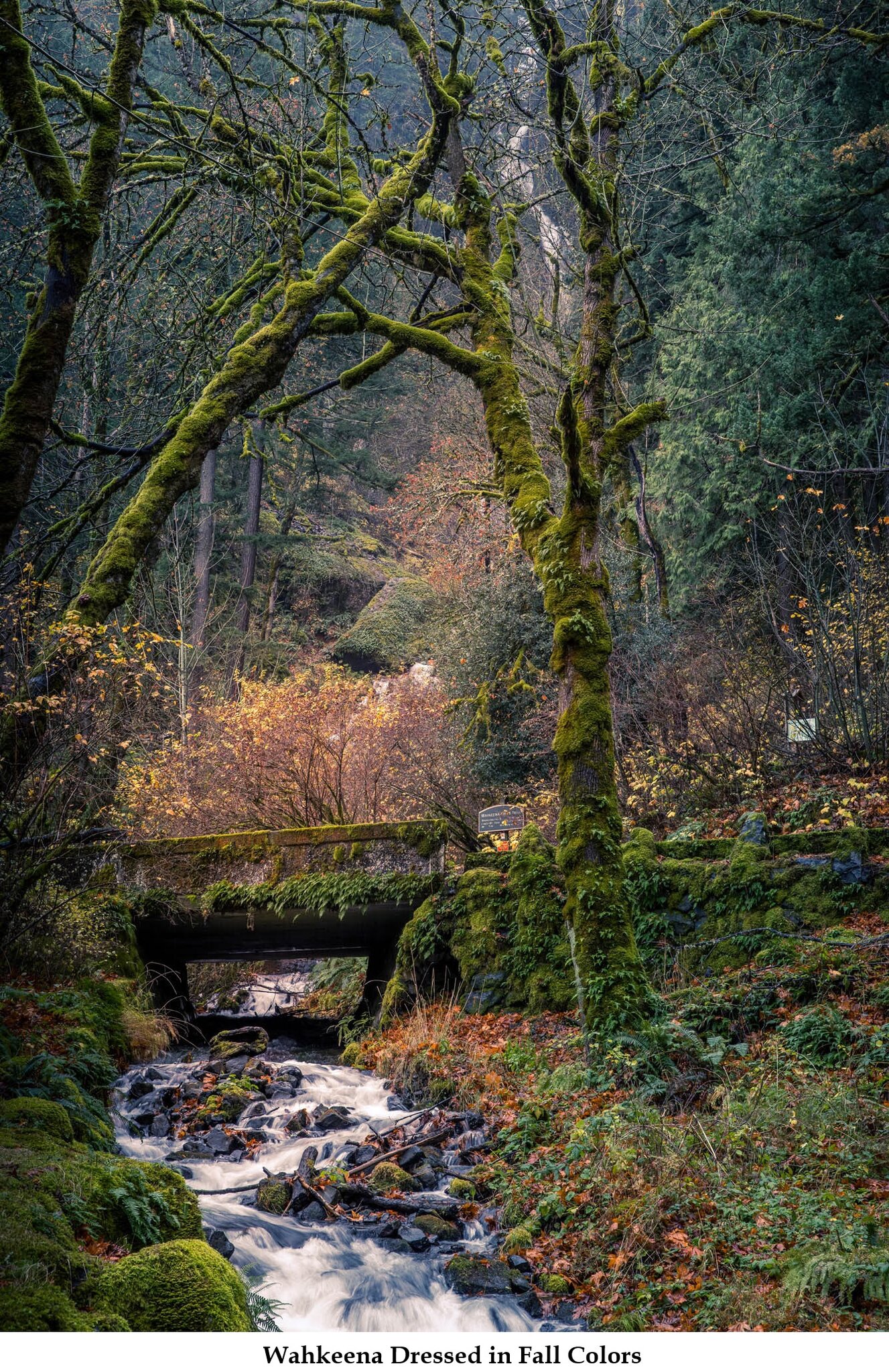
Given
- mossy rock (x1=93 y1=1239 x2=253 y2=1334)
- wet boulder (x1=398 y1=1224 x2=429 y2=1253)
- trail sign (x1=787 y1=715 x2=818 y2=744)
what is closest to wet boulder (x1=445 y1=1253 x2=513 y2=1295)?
wet boulder (x1=398 y1=1224 x2=429 y2=1253)

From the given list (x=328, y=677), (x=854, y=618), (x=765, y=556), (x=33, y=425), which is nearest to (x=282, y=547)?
(x=328, y=677)

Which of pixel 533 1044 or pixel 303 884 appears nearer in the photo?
pixel 533 1044

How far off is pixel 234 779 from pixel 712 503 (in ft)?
30.4

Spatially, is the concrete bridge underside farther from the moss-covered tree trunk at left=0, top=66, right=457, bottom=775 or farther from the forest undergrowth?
the moss-covered tree trunk at left=0, top=66, right=457, bottom=775

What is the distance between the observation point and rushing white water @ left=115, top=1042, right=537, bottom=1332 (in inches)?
185

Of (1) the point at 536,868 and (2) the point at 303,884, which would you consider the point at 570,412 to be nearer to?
(1) the point at 536,868

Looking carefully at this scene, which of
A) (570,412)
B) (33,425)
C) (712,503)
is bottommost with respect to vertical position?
(33,425)

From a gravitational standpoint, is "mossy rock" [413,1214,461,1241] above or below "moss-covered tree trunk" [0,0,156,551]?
below

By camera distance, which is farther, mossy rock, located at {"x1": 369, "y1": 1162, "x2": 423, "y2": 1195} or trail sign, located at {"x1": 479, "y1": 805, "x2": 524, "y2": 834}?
trail sign, located at {"x1": 479, "y1": 805, "x2": 524, "y2": 834}

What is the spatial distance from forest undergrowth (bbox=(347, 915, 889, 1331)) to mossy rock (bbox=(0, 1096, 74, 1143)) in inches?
99.0

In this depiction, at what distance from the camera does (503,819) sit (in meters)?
9.14

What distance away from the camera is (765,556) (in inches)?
599

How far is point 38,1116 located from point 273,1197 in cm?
178

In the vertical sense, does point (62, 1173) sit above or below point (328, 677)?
below
